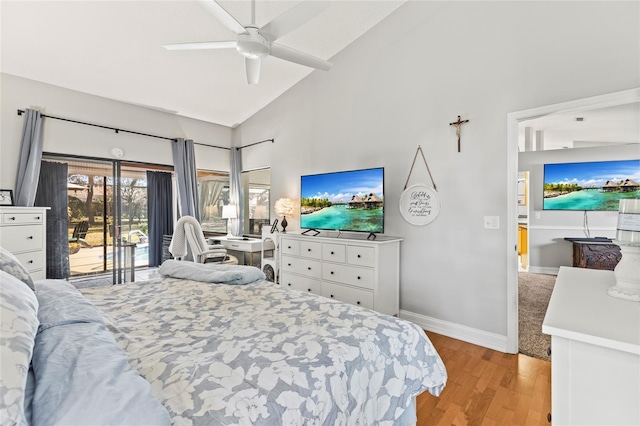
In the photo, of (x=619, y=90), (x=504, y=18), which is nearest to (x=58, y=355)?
(x=619, y=90)

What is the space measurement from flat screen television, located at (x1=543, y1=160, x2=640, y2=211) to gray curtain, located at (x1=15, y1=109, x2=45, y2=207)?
765cm

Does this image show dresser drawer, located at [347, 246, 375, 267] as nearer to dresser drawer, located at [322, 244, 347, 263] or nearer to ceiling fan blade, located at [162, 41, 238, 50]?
dresser drawer, located at [322, 244, 347, 263]

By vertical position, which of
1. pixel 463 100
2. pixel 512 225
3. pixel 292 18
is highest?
pixel 292 18

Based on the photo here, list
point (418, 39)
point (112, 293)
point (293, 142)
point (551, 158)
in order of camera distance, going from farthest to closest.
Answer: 1. point (551, 158)
2. point (293, 142)
3. point (418, 39)
4. point (112, 293)

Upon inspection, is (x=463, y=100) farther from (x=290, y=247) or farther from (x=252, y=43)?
(x=290, y=247)


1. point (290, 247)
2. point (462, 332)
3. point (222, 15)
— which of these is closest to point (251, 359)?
point (222, 15)

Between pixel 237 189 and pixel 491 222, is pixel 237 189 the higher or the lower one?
the higher one

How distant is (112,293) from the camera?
1929mm

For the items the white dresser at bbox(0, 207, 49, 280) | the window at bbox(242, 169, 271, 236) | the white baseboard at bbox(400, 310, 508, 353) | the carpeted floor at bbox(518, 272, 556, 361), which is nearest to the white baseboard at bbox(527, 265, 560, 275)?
the carpeted floor at bbox(518, 272, 556, 361)

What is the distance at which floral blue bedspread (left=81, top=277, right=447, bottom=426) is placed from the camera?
909 millimetres

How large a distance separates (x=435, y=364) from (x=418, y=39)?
122 inches

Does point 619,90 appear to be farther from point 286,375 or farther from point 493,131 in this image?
point 286,375

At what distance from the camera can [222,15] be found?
1922 millimetres

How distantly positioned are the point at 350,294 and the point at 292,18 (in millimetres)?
2510
